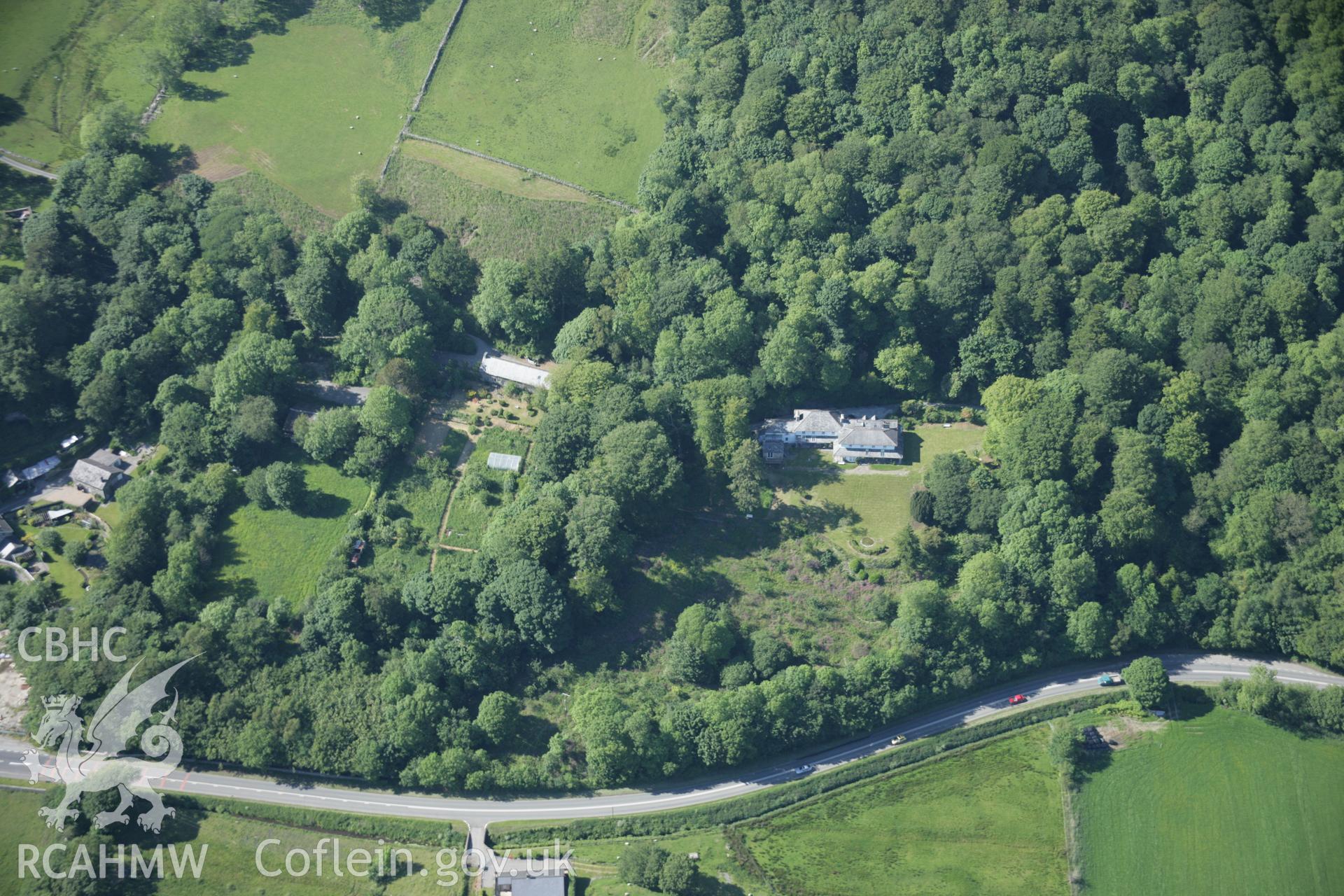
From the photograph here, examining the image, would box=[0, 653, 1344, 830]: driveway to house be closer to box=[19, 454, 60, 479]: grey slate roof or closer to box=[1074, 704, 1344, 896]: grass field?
box=[1074, 704, 1344, 896]: grass field

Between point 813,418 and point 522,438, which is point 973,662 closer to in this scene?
point 813,418

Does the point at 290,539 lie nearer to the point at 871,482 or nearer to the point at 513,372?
the point at 513,372

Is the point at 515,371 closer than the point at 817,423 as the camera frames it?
No

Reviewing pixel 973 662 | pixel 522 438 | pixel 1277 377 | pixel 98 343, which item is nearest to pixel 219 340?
pixel 98 343

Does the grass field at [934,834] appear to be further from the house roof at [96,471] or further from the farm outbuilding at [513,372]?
the house roof at [96,471]

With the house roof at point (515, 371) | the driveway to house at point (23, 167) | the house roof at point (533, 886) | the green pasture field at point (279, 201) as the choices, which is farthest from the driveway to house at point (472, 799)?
the driveway to house at point (23, 167)

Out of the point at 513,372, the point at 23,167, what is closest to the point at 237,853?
the point at 513,372

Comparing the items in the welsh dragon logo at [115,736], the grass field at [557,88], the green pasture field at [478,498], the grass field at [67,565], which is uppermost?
the grass field at [557,88]
